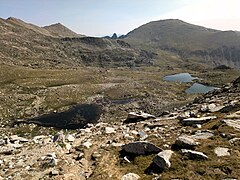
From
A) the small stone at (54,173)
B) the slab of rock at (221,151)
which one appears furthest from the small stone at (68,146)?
the slab of rock at (221,151)

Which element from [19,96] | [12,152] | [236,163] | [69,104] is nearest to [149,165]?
[236,163]

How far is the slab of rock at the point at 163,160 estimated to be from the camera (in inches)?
770

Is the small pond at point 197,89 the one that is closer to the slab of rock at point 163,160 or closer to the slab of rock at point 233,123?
the slab of rock at point 233,123

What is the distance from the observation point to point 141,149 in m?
22.7

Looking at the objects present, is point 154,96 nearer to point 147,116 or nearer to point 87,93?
point 87,93

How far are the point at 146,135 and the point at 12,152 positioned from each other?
38.2ft

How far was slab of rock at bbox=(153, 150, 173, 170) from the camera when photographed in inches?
770

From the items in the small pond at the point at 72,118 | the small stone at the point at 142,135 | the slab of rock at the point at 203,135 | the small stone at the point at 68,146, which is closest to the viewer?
the slab of rock at the point at 203,135

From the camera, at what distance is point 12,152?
25594mm

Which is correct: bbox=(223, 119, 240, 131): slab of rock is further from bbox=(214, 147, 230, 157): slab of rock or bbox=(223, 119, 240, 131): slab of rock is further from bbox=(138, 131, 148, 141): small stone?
bbox=(138, 131, 148, 141): small stone

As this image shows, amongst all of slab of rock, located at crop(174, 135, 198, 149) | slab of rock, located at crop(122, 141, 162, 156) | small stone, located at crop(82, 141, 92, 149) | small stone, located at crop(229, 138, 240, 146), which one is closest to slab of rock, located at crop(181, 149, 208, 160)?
slab of rock, located at crop(174, 135, 198, 149)

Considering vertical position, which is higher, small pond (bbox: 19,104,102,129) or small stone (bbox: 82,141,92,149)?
small stone (bbox: 82,141,92,149)

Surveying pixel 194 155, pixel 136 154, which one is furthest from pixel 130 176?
pixel 194 155

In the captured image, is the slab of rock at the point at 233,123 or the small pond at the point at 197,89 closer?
the slab of rock at the point at 233,123
